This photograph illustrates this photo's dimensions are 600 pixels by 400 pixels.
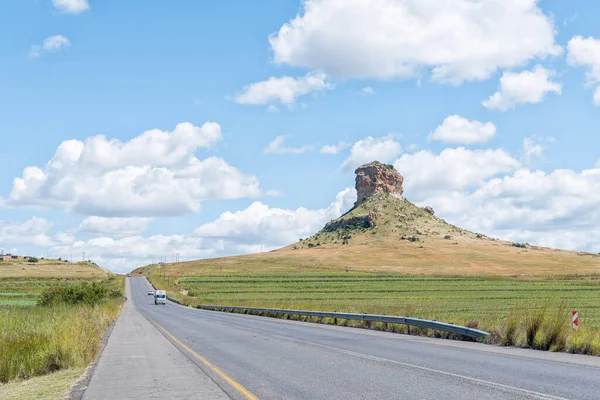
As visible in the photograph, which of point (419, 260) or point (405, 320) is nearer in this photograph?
point (405, 320)

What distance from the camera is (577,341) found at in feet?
53.2

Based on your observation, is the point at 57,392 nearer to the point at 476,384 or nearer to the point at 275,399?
the point at 275,399

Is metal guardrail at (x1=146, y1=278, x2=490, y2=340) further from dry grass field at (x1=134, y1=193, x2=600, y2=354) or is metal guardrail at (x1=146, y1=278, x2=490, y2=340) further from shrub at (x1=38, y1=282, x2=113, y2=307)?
shrub at (x1=38, y1=282, x2=113, y2=307)

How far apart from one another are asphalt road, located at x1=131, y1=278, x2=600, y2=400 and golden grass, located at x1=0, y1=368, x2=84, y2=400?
293cm

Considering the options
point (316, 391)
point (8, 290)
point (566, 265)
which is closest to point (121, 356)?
point (316, 391)

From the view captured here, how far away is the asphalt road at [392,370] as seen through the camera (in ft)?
33.9

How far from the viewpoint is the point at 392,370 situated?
13.1 meters

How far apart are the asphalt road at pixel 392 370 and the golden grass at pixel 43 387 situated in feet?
9.60

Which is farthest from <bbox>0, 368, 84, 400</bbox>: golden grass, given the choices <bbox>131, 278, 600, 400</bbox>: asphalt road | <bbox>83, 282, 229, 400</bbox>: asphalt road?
<bbox>131, 278, 600, 400</bbox>: asphalt road

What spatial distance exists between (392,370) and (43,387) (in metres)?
7.16

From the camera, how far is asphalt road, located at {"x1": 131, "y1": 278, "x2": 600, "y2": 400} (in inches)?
407

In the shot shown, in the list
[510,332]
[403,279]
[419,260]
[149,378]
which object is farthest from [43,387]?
[419,260]

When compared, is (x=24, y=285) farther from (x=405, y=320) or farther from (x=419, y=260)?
(x=405, y=320)

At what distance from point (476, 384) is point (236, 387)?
4.42 metres
